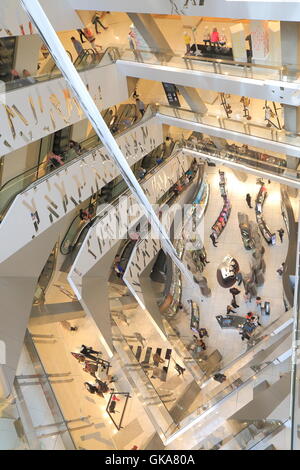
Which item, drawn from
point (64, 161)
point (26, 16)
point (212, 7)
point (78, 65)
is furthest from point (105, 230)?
point (212, 7)

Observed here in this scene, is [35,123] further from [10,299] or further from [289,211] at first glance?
[289,211]

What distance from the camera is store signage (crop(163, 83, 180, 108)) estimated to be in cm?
1376

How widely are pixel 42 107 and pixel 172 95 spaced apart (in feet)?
16.9

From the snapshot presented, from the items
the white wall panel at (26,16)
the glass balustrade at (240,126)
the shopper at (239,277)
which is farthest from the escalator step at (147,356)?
the white wall panel at (26,16)

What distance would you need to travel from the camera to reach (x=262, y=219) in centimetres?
1634

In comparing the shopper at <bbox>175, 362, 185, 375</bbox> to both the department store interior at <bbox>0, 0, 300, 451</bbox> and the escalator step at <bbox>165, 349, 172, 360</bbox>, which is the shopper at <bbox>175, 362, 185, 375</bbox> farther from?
the escalator step at <bbox>165, 349, 172, 360</bbox>

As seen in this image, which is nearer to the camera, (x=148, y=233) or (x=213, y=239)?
(x=148, y=233)

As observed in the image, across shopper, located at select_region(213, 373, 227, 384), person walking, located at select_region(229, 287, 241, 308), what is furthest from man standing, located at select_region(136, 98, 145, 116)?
shopper, located at select_region(213, 373, 227, 384)

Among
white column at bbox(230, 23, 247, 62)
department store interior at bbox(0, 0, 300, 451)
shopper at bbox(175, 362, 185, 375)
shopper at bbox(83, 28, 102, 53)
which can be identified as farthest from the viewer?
shopper at bbox(175, 362, 185, 375)

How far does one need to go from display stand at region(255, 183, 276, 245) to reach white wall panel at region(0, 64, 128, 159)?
676 cm

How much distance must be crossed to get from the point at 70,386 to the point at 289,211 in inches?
335

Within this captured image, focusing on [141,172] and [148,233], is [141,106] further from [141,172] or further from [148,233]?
[148,233]
